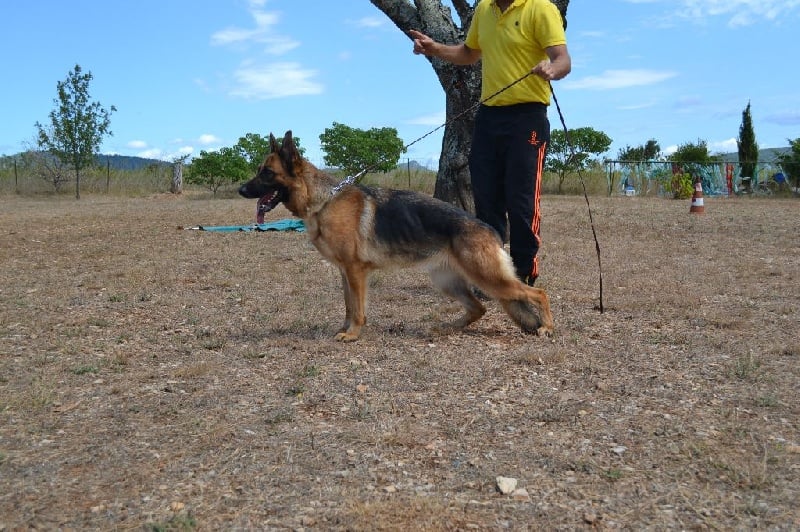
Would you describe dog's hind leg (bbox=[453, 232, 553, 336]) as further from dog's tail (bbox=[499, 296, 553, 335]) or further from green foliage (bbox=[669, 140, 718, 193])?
green foliage (bbox=[669, 140, 718, 193])

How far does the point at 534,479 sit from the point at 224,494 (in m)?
1.29

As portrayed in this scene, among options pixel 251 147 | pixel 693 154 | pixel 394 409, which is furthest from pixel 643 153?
pixel 394 409

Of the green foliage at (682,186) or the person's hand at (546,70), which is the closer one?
the person's hand at (546,70)

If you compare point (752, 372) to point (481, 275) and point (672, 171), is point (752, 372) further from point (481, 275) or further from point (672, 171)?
point (672, 171)

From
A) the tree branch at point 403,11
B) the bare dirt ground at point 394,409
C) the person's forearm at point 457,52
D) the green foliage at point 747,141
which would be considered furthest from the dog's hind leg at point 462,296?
the green foliage at point 747,141

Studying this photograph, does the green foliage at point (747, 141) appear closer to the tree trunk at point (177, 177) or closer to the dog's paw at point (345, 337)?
the tree trunk at point (177, 177)

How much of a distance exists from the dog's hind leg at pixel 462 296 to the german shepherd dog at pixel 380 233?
0.21 metres

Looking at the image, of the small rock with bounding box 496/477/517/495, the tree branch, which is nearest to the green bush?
the tree branch

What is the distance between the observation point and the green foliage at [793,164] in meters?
31.9

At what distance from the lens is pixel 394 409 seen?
3.88 metres

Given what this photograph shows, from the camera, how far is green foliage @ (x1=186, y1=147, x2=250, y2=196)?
31641mm

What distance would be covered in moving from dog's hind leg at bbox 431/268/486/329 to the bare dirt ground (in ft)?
0.35

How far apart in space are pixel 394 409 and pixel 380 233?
1855 mm

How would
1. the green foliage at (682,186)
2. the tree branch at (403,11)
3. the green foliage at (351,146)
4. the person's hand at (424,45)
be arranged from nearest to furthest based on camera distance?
1. the person's hand at (424,45)
2. the tree branch at (403,11)
3. the green foliage at (682,186)
4. the green foliage at (351,146)
